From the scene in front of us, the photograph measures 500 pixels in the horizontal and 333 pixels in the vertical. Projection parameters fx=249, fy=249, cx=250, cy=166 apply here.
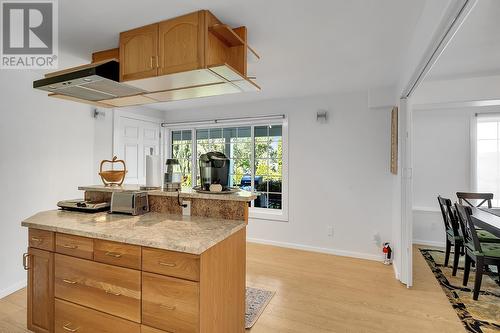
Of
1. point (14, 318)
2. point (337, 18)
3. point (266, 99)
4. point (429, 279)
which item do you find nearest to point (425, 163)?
point (429, 279)

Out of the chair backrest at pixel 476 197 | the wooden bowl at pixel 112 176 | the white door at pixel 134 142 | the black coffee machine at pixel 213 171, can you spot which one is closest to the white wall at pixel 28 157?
the white door at pixel 134 142

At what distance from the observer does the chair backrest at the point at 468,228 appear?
2.43 meters

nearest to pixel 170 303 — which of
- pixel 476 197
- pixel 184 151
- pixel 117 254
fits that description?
pixel 117 254

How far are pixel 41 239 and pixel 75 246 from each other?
399 mm

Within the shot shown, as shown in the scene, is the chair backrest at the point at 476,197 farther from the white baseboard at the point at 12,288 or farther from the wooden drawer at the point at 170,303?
the white baseboard at the point at 12,288

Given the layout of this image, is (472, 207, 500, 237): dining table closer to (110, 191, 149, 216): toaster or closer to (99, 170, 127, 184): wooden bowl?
(110, 191, 149, 216): toaster

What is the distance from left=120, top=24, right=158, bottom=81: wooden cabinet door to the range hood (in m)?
0.08

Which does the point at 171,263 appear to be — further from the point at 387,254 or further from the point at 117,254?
the point at 387,254

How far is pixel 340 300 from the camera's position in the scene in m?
2.47

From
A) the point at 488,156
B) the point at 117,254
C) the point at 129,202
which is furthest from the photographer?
A: the point at 488,156

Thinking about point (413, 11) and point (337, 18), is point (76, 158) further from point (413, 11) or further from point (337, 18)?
point (413, 11)

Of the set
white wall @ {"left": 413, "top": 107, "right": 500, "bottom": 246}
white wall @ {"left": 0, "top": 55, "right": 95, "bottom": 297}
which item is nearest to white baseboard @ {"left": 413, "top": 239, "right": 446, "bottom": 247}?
white wall @ {"left": 413, "top": 107, "right": 500, "bottom": 246}

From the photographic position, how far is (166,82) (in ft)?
6.51

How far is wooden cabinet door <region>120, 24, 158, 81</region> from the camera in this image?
6.13ft
